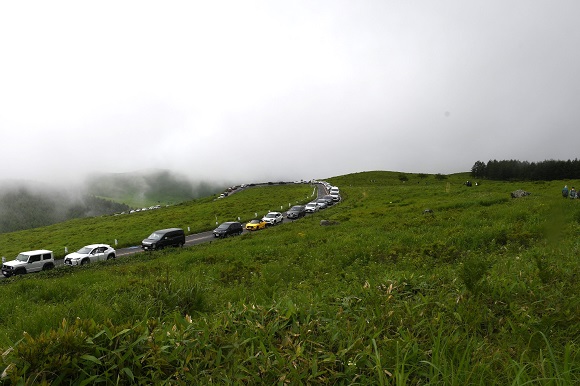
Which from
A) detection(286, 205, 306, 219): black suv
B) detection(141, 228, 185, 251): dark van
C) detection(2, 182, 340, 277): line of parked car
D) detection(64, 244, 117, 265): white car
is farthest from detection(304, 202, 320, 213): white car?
detection(64, 244, 117, 265): white car

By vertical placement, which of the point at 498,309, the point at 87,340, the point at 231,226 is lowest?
the point at 231,226

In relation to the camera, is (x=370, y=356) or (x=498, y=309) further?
(x=498, y=309)

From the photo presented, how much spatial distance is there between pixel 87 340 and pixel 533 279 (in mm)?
6606

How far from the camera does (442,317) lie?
396 cm

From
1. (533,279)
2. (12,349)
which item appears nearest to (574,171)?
(533,279)

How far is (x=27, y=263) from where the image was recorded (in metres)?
23.9

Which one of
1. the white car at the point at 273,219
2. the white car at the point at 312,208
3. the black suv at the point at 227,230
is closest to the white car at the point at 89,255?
the black suv at the point at 227,230

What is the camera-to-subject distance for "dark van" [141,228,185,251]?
29.1 metres

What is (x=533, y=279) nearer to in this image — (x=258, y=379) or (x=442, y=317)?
(x=442, y=317)

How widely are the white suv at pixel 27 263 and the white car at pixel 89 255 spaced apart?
1.31 metres

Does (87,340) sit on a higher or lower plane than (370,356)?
higher

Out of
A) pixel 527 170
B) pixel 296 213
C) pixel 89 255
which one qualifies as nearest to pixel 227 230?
pixel 89 255

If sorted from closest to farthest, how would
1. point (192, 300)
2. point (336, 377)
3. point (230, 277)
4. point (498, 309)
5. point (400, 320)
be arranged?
point (336, 377) < point (400, 320) < point (498, 309) < point (192, 300) < point (230, 277)

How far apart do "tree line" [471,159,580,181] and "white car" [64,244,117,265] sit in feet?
434
